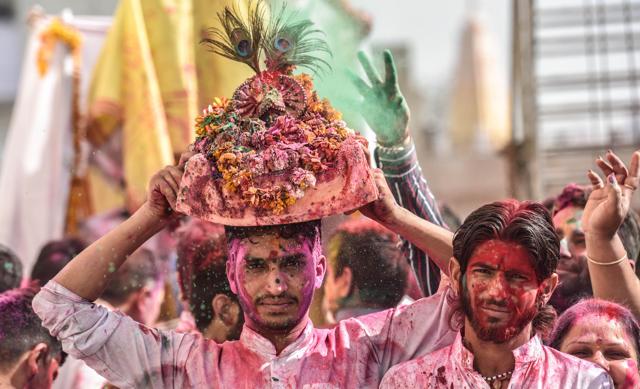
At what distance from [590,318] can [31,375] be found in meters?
1.94

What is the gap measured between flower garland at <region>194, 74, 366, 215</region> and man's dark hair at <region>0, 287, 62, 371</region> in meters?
1.16

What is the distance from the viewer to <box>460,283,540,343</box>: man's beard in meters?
3.82

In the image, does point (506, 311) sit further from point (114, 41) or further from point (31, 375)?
point (114, 41)

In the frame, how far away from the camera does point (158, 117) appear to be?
7461 mm

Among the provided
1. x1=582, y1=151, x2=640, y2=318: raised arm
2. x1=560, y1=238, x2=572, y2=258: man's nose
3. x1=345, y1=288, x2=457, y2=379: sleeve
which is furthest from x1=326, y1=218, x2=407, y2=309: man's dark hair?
x1=345, y1=288, x2=457, y2=379: sleeve

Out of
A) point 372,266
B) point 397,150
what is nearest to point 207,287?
point 372,266

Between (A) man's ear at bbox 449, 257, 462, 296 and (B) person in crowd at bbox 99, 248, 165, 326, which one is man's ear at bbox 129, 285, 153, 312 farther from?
(A) man's ear at bbox 449, 257, 462, 296

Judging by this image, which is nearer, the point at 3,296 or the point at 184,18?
the point at 3,296

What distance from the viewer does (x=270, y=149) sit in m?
4.06

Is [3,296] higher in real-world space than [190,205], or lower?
lower

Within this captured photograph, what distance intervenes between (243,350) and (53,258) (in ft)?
7.92

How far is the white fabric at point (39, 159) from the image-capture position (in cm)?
785

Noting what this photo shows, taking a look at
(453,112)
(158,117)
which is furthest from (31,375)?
(453,112)

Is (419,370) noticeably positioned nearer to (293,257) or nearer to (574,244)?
(293,257)
